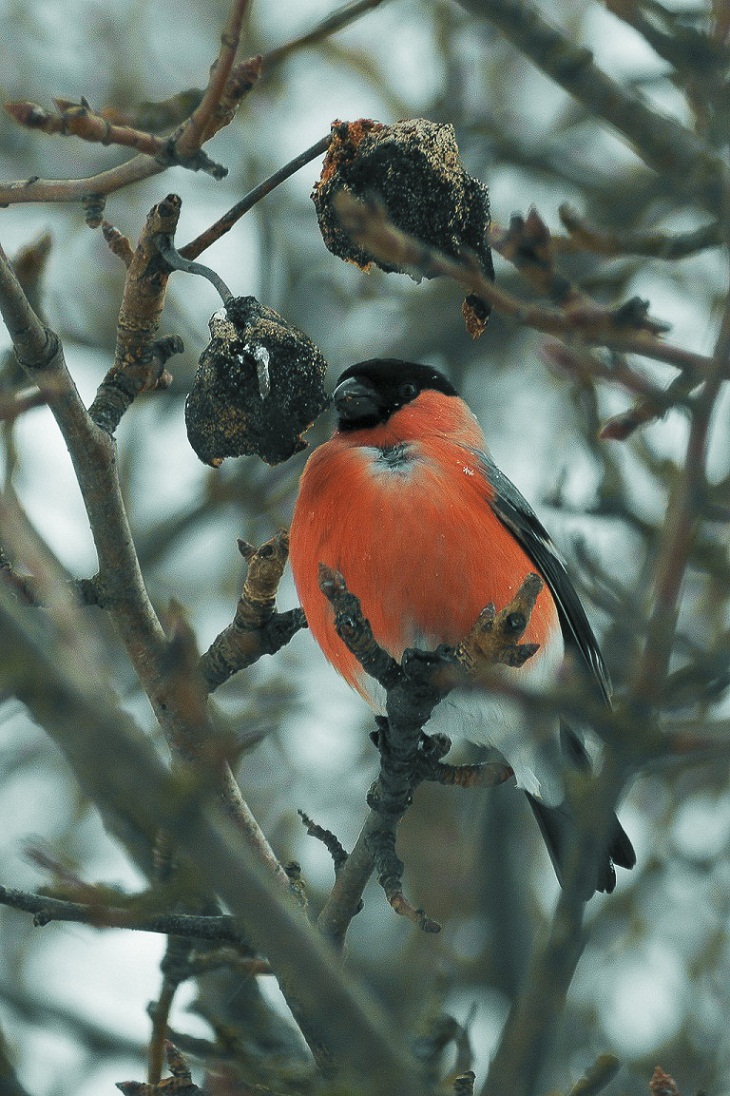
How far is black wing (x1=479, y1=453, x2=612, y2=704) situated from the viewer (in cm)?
426

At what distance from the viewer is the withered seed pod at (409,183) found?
8.91ft

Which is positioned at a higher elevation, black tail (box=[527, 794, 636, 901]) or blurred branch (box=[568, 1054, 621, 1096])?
black tail (box=[527, 794, 636, 901])

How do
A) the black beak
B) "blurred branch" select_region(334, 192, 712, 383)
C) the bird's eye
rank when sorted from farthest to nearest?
1. the bird's eye
2. the black beak
3. "blurred branch" select_region(334, 192, 712, 383)

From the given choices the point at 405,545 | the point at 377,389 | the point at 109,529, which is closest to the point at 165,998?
the point at 109,529

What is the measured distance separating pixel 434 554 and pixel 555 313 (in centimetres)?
193

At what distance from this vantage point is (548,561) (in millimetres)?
4430

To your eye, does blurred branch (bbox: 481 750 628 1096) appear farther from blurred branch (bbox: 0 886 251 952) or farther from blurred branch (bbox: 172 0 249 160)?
blurred branch (bbox: 172 0 249 160)

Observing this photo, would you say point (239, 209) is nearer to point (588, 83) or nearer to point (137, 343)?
point (137, 343)

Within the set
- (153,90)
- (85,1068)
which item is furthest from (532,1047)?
(153,90)

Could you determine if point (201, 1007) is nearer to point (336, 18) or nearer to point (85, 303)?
point (336, 18)

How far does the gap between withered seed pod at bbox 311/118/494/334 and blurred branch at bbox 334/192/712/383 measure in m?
0.87

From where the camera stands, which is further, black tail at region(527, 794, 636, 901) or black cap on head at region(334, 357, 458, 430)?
black cap on head at region(334, 357, 458, 430)

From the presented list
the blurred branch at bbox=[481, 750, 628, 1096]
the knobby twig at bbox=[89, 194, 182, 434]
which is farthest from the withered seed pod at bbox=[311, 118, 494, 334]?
the blurred branch at bbox=[481, 750, 628, 1096]

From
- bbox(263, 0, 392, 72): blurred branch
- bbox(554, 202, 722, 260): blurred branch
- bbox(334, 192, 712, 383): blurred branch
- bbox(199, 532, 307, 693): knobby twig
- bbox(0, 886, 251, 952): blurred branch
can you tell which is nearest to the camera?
bbox(334, 192, 712, 383): blurred branch
